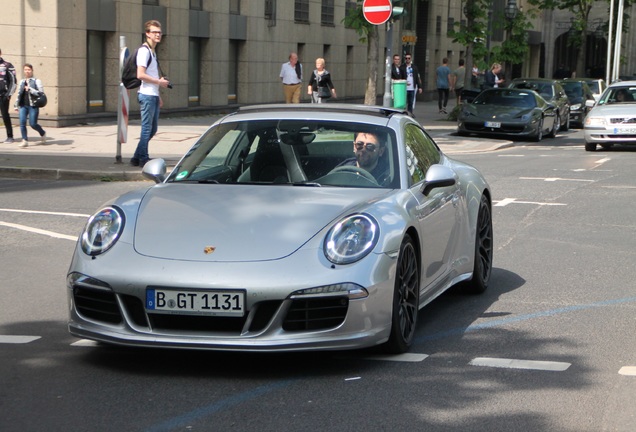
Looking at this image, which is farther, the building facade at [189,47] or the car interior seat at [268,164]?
the building facade at [189,47]

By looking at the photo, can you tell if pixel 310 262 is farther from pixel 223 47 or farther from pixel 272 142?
pixel 223 47

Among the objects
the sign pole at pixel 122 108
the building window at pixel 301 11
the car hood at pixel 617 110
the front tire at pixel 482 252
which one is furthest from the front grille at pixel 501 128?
the front tire at pixel 482 252

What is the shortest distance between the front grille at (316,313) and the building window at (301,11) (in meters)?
33.5

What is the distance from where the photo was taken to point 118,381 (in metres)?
5.80

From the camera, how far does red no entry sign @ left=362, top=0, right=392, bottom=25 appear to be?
20.4 metres

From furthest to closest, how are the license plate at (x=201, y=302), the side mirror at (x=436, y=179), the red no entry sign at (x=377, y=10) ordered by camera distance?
the red no entry sign at (x=377, y=10)
the side mirror at (x=436, y=179)
the license plate at (x=201, y=302)

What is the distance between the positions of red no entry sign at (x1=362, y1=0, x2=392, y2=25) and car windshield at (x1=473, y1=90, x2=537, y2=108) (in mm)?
9297

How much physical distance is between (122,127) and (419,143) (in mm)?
10618

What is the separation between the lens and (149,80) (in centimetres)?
1655

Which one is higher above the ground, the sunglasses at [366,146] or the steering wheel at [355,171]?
the sunglasses at [366,146]

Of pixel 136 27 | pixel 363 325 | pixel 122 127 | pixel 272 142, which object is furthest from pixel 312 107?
pixel 136 27

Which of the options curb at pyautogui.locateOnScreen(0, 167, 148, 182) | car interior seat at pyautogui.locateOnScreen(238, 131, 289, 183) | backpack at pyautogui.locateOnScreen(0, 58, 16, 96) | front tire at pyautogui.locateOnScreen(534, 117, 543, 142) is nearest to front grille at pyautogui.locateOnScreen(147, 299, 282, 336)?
car interior seat at pyautogui.locateOnScreen(238, 131, 289, 183)

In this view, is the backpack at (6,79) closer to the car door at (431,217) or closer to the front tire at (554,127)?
the car door at (431,217)

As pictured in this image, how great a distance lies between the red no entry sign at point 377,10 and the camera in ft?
66.8
